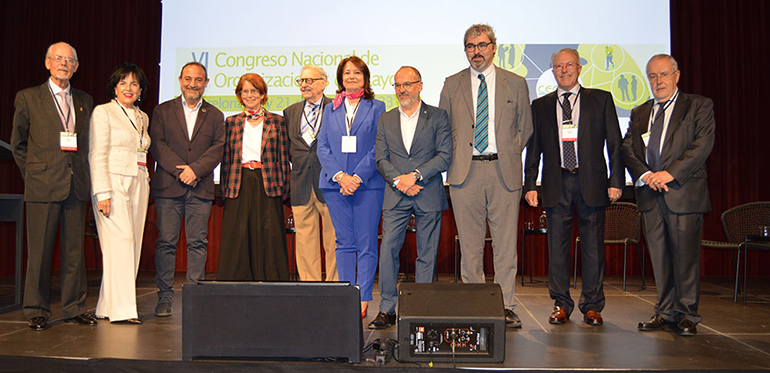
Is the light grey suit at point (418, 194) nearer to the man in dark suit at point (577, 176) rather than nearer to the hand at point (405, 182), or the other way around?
the hand at point (405, 182)

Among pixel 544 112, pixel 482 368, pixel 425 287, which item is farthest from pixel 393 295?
pixel 544 112

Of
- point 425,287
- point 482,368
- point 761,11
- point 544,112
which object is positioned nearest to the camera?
point 482,368

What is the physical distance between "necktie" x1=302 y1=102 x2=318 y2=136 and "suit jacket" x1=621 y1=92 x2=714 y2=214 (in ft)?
6.63

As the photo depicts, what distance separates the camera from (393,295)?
3.18 meters

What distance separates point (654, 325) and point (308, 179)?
227cm

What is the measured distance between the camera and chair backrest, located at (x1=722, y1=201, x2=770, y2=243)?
5.05 m

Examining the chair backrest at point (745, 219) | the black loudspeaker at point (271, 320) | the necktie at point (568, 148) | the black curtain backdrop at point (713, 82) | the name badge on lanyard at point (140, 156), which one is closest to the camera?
the black loudspeaker at point (271, 320)

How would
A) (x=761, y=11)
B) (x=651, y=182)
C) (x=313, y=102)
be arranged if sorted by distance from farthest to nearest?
(x=761, y=11), (x=313, y=102), (x=651, y=182)

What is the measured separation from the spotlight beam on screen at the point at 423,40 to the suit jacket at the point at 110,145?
Answer: 2.43 metres

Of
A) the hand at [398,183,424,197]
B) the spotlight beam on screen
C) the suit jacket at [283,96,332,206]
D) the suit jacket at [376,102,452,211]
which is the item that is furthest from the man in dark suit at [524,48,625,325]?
the spotlight beam on screen

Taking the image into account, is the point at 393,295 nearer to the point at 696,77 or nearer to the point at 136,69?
the point at 136,69

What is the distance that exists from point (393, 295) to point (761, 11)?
5616 millimetres

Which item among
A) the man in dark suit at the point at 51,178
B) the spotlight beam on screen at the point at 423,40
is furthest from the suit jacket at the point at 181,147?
the spotlight beam on screen at the point at 423,40

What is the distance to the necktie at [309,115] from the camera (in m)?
3.67
